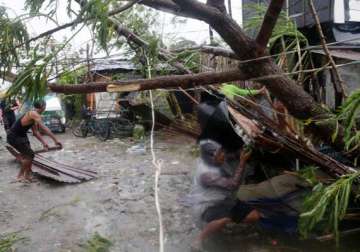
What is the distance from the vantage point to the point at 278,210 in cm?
463

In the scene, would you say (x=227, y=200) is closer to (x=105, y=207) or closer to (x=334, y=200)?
(x=334, y=200)

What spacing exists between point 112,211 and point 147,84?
3.34 meters

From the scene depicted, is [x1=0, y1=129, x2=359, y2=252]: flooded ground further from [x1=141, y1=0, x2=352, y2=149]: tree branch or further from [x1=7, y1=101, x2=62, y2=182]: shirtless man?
[x1=141, y1=0, x2=352, y2=149]: tree branch

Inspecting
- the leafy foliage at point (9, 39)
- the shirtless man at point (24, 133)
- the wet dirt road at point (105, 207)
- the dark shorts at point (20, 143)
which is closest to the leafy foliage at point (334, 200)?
the wet dirt road at point (105, 207)

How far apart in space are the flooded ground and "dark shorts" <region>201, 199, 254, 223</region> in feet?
1.11

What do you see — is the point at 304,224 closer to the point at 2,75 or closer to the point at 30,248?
the point at 2,75

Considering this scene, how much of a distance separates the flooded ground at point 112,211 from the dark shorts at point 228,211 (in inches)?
13.4

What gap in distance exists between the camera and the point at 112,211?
6023mm

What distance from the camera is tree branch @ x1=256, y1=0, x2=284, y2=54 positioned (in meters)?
2.84

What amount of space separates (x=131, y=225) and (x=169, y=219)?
516mm

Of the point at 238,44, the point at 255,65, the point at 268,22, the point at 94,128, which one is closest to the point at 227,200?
the point at 255,65

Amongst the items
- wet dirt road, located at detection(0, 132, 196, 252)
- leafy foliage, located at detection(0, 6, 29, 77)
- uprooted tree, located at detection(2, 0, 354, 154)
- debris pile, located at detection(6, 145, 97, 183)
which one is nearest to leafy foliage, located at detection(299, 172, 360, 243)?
uprooted tree, located at detection(2, 0, 354, 154)

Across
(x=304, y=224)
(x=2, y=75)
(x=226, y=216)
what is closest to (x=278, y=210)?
(x=226, y=216)

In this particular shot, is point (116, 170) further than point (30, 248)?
Yes
